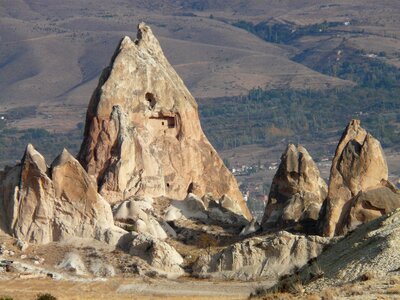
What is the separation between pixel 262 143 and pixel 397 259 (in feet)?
514

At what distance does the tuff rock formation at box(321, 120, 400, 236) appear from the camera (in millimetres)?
42844

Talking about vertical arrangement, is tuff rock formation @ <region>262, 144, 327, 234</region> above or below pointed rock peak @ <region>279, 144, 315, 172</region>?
below

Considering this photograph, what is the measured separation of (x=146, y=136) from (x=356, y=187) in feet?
33.0

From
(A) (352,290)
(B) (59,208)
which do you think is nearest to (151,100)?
(B) (59,208)

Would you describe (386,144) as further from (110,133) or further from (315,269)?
(315,269)

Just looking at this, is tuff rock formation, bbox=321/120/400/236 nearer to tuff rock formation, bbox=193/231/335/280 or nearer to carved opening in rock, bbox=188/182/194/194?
tuff rock formation, bbox=193/231/335/280

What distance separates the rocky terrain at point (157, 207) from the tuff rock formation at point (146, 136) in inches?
1.7

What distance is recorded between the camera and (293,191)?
4878cm

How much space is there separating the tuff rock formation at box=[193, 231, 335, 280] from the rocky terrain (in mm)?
23

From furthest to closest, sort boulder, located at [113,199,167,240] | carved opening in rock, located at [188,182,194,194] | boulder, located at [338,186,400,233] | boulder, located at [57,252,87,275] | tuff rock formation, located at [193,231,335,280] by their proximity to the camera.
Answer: carved opening in rock, located at [188,182,194,194] < boulder, located at [113,199,167,240] < boulder, located at [338,186,400,233] < boulder, located at [57,252,87,275] < tuff rock formation, located at [193,231,335,280]

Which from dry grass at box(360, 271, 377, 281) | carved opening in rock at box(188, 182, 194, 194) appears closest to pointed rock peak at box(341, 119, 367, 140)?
carved opening in rock at box(188, 182, 194, 194)

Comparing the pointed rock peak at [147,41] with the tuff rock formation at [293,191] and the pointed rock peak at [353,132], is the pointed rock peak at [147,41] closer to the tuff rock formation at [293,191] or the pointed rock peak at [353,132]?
the tuff rock formation at [293,191]

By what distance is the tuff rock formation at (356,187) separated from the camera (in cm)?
4284

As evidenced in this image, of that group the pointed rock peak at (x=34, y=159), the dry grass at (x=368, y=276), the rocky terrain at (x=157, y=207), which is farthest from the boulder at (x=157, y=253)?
the dry grass at (x=368, y=276)
